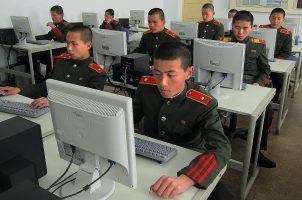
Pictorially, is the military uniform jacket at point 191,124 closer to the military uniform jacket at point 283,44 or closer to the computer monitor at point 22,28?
the military uniform jacket at point 283,44

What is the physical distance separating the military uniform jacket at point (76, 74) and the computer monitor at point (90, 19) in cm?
316

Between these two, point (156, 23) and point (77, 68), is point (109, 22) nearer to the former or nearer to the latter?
point (156, 23)

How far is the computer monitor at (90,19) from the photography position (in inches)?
212

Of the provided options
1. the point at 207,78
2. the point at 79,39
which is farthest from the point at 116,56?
the point at 207,78

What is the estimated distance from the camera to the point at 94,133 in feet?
3.12

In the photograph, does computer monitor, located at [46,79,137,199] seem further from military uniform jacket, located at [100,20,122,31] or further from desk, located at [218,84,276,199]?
military uniform jacket, located at [100,20,122,31]

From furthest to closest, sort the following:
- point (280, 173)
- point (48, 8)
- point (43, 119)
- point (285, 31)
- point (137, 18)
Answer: point (137, 18), point (48, 8), point (285, 31), point (280, 173), point (43, 119)

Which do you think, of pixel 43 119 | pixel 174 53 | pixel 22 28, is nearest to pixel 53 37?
pixel 22 28

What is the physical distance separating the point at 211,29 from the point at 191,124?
3.80 m

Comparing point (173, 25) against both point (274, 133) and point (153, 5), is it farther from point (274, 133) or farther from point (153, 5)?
point (153, 5)

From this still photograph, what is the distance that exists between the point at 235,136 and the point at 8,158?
2.21 m

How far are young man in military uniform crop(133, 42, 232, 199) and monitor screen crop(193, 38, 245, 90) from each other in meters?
0.54

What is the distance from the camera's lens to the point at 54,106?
1041 millimetres

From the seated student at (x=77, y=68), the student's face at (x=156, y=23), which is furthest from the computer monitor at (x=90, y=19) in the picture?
the seated student at (x=77, y=68)
